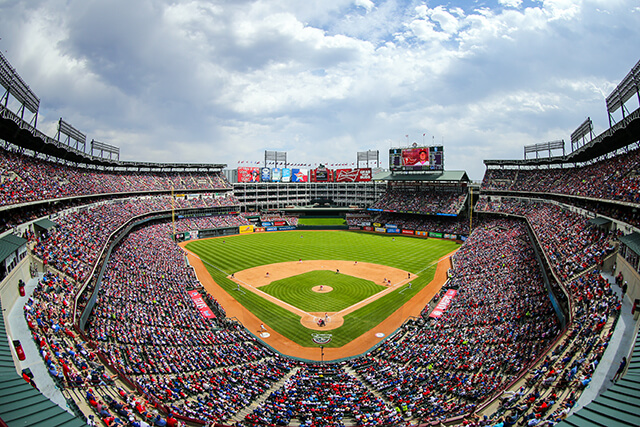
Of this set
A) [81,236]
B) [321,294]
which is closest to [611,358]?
[321,294]

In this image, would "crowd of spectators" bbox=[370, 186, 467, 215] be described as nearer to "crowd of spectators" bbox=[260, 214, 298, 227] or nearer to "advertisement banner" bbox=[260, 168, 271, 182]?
"crowd of spectators" bbox=[260, 214, 298, 227]

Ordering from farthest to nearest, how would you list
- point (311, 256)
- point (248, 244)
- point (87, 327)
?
1. point (248, 244)
2. point (311, 256)
3. point (87, 327)

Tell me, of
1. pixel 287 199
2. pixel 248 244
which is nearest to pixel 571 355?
pixel 248 244

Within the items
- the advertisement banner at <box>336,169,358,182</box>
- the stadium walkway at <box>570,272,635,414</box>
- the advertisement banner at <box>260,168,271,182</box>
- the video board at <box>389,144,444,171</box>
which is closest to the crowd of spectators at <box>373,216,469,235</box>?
the video board at <box>389,144,444,171</box>

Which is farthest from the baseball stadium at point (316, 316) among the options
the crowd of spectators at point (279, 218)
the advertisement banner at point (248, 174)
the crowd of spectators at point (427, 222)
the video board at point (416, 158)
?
the advertisement banner at point (248, 174)

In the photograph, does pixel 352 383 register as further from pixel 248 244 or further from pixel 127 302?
pixel 248 244

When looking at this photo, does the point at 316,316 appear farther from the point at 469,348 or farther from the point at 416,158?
the point at 416,158

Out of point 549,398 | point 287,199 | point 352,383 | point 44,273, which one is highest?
point 287,199
